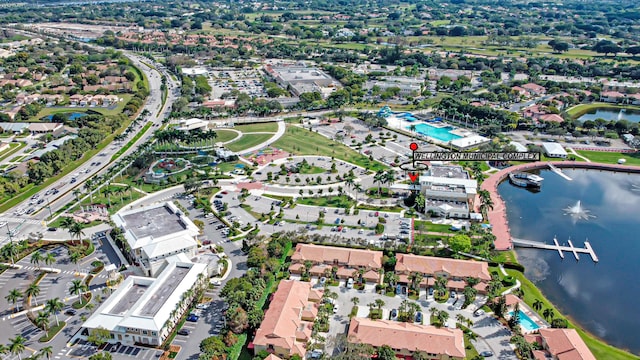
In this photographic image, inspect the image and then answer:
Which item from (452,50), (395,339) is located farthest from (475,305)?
(452,50)

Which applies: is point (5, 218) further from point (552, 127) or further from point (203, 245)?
point (552, 127)

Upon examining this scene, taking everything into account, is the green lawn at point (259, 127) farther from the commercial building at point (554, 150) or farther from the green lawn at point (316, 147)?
the commercial building at point (554, 150)

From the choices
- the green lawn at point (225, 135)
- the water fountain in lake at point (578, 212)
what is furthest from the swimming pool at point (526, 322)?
the green lawn at point (225, 135)

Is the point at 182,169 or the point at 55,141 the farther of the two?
the point at 55,141

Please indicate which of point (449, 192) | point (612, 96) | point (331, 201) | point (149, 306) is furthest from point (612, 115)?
point (149, 306)

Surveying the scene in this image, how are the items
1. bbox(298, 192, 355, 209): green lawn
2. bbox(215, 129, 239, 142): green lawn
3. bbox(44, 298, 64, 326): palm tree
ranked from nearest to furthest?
bbox(44, 298, 64, 326): palm tree, bbox(298, 192, 355, 209): green lawn, bbox(215, 129, 239, 142): green lawn

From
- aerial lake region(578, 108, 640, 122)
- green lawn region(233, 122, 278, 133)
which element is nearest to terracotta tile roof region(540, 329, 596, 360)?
green lawn region(233, 122, 278, 133)

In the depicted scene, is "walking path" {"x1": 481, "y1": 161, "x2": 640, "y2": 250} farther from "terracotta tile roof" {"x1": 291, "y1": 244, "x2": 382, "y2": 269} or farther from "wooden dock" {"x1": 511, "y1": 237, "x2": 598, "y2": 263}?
"terracotta tile roof" {"x1": 291, "y1": 244, "x2": 382, "y2": 269}
